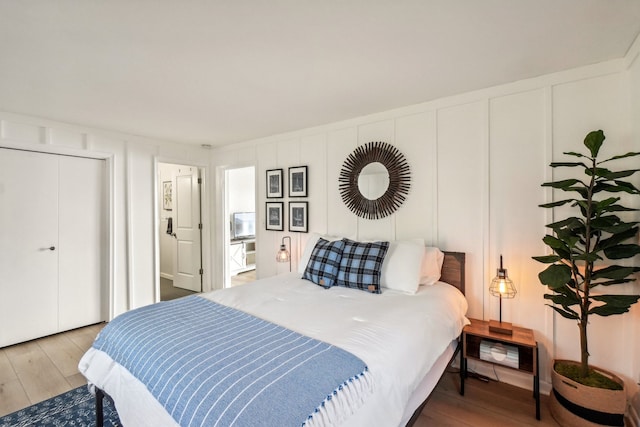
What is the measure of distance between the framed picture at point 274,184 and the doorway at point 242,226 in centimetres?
192

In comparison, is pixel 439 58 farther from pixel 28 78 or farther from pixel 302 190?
pixel 28 78

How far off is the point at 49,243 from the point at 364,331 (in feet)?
12.4

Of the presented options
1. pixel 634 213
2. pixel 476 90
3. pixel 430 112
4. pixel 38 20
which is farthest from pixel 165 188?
pixel 634 213

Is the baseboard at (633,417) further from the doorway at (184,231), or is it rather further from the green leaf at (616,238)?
the doorway at (184,231)

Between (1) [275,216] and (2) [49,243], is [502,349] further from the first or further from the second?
(2) [49,243]

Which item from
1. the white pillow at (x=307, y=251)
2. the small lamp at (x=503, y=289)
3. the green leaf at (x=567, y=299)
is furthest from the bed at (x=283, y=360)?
the white pillow at (x=307, y=251)

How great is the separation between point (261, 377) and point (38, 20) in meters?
2.13

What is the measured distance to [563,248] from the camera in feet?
6.15

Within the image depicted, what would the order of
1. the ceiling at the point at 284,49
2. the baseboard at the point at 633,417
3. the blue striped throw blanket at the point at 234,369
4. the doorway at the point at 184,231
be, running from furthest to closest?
the doorway at the point at 184,231, the baseboard at the point at 633,417, the ceiling at the point at 284,49, the blue striped throw blanket at the point at 234,369

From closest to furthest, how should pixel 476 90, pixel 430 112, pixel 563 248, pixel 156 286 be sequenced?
pixel 563 248 → pixel 476 90 → pixel 430 112 → pixel 156 286

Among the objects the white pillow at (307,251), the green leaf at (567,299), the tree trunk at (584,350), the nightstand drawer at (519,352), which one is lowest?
the nightstand drawer at (519,352)

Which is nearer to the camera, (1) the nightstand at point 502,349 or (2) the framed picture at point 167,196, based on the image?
(1) the nightstand at point 502,349

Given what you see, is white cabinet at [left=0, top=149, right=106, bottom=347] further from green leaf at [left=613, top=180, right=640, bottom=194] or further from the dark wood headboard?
green leaf at [left=613, top=180, right=640, bottom=194]

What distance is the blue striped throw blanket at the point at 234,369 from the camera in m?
1.00
